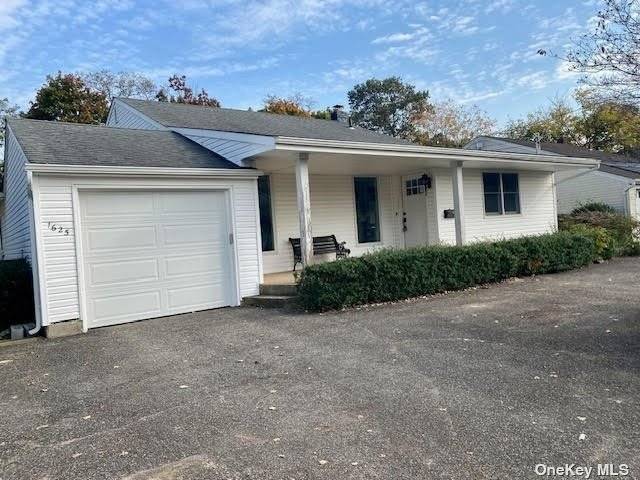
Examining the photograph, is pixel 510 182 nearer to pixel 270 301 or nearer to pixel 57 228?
pixel 270 301

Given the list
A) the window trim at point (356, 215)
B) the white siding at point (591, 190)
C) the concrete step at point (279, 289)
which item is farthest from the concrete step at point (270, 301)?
the white siding at point (591, 190)

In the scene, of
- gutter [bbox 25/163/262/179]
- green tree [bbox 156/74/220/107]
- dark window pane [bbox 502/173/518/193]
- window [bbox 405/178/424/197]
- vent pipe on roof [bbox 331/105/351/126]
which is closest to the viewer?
gutter [bbox 25/163/262/179]

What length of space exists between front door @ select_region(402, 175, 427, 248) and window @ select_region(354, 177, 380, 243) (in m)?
0.91

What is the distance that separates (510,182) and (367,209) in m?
4.65

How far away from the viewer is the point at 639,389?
150 inches

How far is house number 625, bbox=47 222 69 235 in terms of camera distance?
6984mm

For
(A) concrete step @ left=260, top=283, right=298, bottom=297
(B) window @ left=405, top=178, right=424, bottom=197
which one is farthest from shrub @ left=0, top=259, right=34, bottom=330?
(B) window @ left=405, top=178, right=424, bottom=197

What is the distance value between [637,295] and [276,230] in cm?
706

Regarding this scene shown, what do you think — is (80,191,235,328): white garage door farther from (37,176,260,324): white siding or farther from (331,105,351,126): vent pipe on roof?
(331,105,351,126): vent pipe on roof

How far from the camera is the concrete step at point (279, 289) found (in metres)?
8.55

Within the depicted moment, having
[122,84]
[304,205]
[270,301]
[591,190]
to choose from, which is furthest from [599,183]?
[122,84]

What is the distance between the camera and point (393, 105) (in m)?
36.1

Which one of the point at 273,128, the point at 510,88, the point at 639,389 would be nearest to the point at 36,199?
the point at 273,128

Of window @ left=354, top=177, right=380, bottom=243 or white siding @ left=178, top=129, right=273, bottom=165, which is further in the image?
window @ left=354, top=177, right=380, bottom=243
